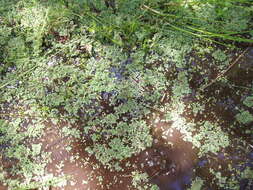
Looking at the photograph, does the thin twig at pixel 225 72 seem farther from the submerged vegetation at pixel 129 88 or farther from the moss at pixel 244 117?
the moss at pixel 244 117

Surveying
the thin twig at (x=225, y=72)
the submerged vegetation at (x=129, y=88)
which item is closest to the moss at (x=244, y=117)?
the submerged vegetation at (x=129, y=88)

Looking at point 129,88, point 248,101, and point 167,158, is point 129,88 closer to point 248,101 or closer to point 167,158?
point 167,158

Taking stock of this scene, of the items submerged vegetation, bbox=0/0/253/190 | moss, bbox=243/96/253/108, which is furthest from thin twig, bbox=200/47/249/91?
moss, bbox=243/96/253/108

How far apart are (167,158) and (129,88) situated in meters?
0.48

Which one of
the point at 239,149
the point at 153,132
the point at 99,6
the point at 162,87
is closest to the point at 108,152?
the point at 153,132

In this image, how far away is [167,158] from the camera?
1.66 metres

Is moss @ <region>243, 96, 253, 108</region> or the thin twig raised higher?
the thin twig

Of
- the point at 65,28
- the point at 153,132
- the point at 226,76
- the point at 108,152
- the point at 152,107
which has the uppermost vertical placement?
the point at 65,28

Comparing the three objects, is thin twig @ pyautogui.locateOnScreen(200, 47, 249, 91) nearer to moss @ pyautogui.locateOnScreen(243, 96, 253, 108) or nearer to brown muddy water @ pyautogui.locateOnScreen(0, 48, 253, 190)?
brown muddy water @ pyautogui.locateOnScreen(0, 48, 253, 190)

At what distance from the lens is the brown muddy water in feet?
5.35

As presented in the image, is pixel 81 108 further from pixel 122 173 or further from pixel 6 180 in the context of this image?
pixel 6 180

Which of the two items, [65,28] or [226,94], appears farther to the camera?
[65,28]

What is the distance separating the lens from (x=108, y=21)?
190 centimetres

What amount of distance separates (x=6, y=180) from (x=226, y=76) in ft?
4.86
